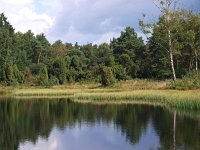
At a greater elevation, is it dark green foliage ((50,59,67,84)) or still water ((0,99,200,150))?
dark green foliage ((50,59,67,84))

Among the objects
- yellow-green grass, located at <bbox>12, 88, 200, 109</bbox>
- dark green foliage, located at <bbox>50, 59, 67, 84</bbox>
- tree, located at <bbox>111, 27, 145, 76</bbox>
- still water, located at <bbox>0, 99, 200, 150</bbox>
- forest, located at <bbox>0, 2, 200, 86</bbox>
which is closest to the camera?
still water, located at <bbox>0, 99, 200, 150</bbox>

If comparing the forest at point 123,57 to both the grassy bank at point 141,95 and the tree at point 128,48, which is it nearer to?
the tree at point 128,48

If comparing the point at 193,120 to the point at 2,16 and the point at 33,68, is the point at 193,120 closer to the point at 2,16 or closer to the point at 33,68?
the point at 33,68

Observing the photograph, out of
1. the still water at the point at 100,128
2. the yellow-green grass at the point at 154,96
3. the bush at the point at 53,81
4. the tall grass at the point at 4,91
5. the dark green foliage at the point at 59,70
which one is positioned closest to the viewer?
the still water at the point at 100,128

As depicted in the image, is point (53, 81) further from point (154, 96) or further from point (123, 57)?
point (154, 96)

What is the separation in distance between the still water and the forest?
18.2 metres

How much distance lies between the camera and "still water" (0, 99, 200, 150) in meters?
20.0

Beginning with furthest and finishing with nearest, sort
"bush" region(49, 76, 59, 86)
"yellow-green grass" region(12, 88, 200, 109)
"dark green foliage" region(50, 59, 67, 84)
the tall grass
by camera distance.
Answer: "dark green foliage" region(50, 59, 67, 84), "bush" region(49, 76, 59, 86), the tall grass, "yellow-green grass" region(12, 88, 200, 109)

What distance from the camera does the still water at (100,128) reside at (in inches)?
789

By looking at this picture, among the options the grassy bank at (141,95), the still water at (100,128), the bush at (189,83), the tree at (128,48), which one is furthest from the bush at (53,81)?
the still water at (100,128)

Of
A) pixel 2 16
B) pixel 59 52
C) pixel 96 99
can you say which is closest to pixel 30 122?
pixel 96 99

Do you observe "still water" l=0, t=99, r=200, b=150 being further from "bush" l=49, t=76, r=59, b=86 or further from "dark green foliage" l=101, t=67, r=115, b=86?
"bush" l=49, t=76, r=59, b=86

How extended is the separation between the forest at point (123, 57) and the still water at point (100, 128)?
59.8 ft

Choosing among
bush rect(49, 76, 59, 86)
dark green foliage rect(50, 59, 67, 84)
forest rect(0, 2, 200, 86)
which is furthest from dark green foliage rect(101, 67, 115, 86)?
dark green foliage rect(50, 59, 67, 84)
